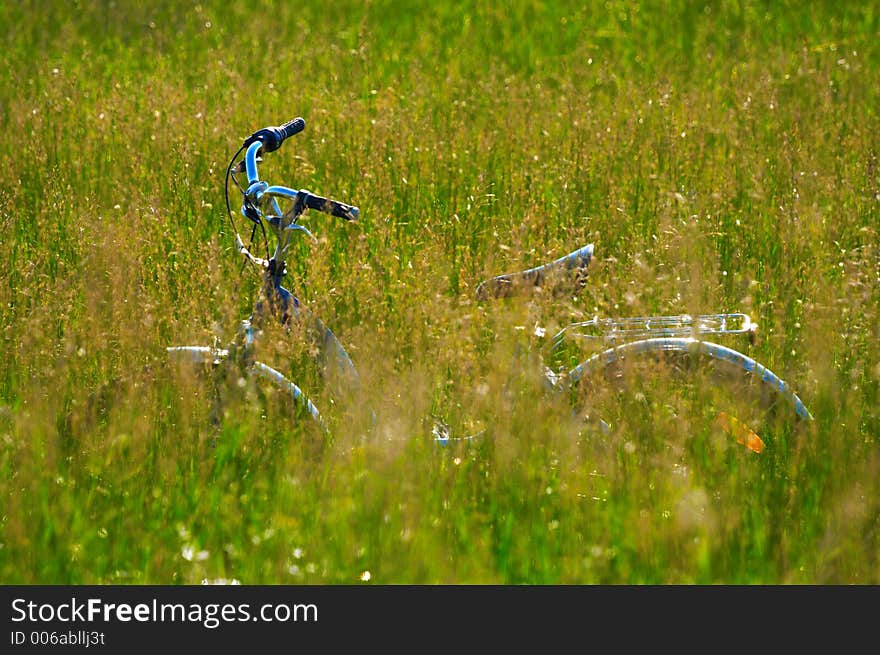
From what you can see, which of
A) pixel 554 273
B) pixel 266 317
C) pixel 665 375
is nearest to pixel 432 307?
pixel 554 273

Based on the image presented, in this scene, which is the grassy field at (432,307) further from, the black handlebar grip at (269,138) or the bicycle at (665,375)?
the black handlebar grip at (269,138)

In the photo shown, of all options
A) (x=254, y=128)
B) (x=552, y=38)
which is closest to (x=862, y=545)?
(x=254, y=128)

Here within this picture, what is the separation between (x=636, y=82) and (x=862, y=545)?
16.1 ft

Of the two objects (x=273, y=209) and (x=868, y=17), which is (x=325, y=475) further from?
(x=868, y=17)

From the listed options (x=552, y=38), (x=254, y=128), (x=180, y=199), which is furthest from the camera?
(x=552, y=38)

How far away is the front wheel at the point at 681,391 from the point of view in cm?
365

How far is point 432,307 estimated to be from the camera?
155 inches

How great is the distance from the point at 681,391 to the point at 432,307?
33.0 inches

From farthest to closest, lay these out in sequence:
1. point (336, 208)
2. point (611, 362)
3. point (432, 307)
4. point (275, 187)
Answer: point (432, 307), point (611, 362), point (275, 187), point (336, 208)

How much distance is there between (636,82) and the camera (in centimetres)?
770

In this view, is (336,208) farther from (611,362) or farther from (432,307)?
(611,362)

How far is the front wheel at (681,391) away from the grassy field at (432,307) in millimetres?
48

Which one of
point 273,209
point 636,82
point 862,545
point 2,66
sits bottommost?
point 862,545

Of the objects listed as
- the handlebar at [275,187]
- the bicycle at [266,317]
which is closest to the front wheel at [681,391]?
the bicycle at [266,317]
